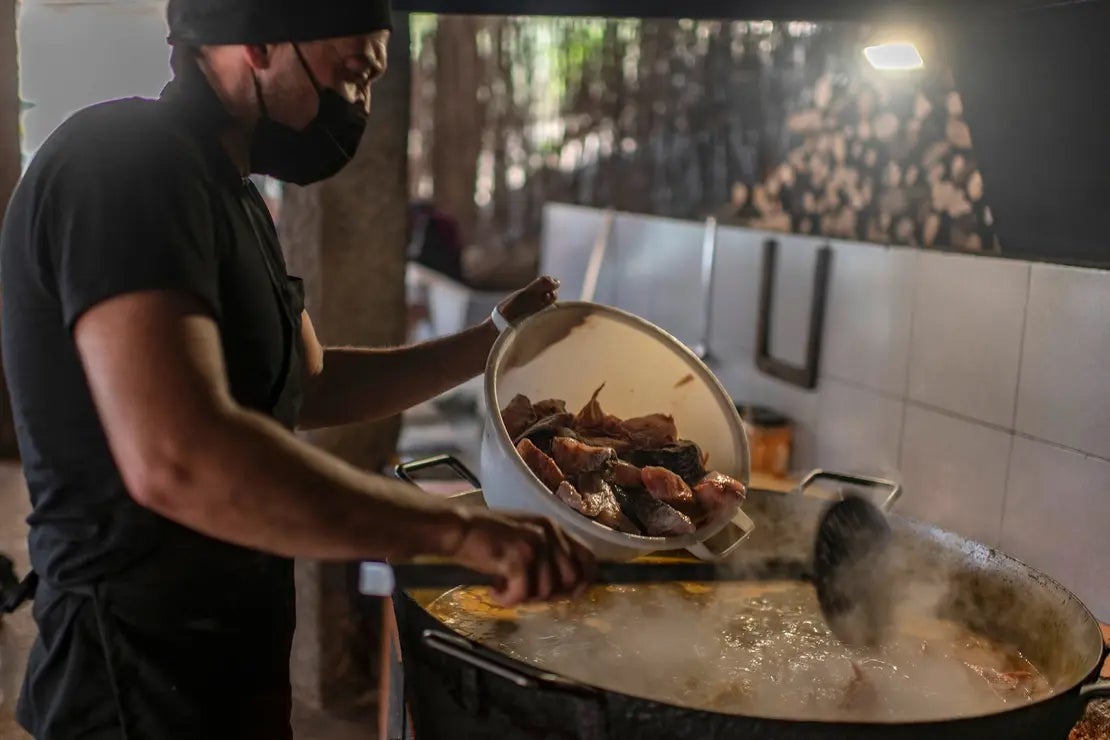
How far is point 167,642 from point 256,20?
885mm

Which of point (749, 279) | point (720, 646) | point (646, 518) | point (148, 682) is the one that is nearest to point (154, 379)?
point (148, 682)

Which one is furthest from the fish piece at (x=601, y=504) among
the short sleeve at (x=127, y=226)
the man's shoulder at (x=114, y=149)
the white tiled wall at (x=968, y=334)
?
the white tiled wall at (x=968, y=334)

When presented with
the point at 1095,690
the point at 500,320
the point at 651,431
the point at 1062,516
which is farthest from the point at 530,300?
the point at 1062,516

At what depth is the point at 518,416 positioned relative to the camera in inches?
66.9

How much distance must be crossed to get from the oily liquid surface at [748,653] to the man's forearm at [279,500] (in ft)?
1.63

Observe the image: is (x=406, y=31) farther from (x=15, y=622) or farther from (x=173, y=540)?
(x=15, y=622)

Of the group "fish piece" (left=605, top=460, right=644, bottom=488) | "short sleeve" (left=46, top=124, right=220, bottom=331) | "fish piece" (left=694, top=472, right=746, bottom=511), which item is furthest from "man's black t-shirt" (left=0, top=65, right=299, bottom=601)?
"fish piece" (left=694, top=472, right=746, bottom=511)

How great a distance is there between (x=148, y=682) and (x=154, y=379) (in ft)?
1.68

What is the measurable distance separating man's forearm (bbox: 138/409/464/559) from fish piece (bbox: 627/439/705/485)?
22.0 inches

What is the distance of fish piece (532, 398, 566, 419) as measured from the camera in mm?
1755

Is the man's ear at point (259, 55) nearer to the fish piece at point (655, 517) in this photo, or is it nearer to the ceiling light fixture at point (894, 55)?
the fish piece at point (655, 517)

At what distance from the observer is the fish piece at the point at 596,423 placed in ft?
5.89

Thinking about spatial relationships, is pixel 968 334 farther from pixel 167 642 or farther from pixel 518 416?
pixel 167 642

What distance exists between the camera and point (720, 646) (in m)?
1.77
